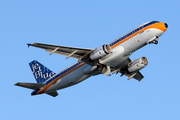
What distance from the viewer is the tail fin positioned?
52.4 metres

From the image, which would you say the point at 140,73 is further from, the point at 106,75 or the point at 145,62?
the point at 106,75

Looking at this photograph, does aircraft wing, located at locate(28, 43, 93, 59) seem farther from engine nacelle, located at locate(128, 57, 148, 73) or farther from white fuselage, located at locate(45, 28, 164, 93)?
engine nacelle, located at locate(128, 57, 148, 73)

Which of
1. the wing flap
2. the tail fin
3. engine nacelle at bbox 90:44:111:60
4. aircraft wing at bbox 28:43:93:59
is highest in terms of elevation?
the tail fin

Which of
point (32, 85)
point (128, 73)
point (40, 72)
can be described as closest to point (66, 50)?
point (32, 85)

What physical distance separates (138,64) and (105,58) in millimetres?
7488

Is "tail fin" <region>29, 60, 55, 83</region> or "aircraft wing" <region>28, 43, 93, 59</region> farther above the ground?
"tail fin" <region>29, 60, 55, 83</region>

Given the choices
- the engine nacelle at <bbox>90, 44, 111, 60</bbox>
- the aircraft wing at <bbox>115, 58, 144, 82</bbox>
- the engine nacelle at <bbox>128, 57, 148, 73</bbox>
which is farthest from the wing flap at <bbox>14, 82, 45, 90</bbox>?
the engine nacelle at <bbox>128, 57, 148, 73</bbox>

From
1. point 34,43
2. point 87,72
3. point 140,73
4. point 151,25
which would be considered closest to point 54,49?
point 34,43

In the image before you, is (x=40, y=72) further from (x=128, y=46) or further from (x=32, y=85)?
(x=128, y=46)

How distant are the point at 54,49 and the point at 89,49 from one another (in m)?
4.82

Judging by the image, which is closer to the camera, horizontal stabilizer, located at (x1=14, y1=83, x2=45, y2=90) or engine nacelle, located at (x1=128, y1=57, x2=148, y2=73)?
engine nacelle, located at (x1=128, y1=57, x2=148, y2=73)

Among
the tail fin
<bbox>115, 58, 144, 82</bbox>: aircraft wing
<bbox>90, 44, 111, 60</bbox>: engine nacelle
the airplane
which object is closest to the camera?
<bbox>90, 44, 111, 60</bbox>: engine nacelle

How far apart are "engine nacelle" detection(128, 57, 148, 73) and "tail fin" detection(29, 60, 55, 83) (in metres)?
12.9

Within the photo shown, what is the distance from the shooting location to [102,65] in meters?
43.8
